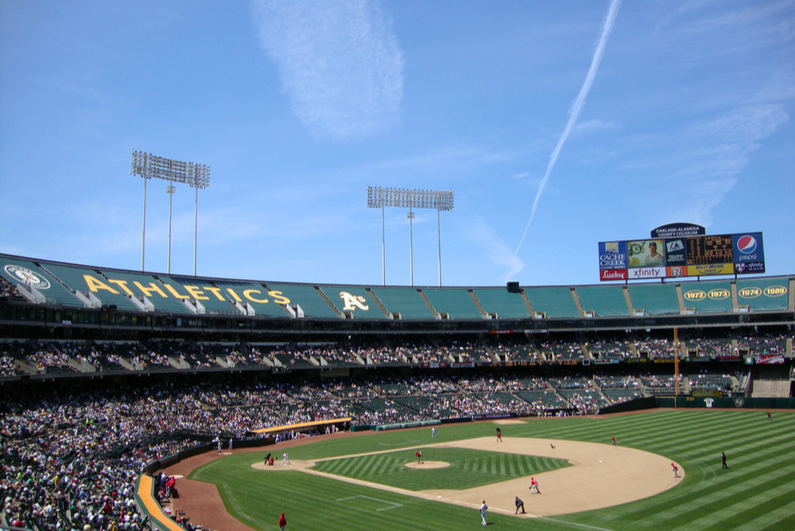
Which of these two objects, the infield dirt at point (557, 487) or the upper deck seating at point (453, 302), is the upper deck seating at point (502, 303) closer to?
the upper deck seating at point (453, 302)

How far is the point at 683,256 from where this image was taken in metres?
92.2

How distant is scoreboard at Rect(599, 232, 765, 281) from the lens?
89375 millimetres

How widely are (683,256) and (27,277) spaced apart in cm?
8849

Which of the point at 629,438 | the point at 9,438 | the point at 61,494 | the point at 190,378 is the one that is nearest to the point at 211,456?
the point at 9,438

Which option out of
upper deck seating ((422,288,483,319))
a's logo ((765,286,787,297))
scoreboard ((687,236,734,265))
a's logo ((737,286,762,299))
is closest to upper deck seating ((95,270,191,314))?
upper deck seating ((422,288,483,319))

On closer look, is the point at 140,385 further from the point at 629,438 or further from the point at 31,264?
the point at 629,438

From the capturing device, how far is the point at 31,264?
64.3 meters

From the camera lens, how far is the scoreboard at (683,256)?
293 feet

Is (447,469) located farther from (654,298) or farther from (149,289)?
(654,298)

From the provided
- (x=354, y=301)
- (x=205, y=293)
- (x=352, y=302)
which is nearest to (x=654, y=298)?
(x=354, y=301)

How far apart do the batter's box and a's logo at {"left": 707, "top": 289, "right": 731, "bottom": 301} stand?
246 ft

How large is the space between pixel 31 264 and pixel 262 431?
32010mm

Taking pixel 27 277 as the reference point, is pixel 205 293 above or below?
below

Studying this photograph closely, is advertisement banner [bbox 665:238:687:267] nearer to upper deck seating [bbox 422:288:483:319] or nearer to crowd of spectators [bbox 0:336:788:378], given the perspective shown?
crowd of spectators [bbox 0:336:788:378]
